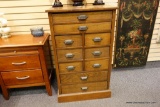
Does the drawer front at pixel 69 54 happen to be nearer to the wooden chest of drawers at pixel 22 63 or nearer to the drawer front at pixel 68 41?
the drawer front at pixel 68 41

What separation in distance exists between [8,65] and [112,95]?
1329mm

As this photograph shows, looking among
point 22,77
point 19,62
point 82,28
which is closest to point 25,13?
point 19,62

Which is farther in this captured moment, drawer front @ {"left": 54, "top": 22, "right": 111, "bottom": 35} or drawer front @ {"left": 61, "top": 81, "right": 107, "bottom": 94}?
drawer front @ {"left": 61, "top": 81, "right": 107, "bottom": 94}

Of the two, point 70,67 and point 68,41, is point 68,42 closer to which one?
point 68,41

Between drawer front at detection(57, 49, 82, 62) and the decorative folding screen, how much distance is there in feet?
2.84

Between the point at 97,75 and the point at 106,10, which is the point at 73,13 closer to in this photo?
the point at 106,10

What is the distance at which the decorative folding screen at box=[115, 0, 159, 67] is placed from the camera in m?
1.86

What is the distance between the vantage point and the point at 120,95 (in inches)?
70.0

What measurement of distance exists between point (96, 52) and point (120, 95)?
0.76 m

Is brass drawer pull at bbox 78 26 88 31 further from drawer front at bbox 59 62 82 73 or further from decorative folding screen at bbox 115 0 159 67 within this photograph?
decorative folding screen at bbox 115 0 159 67

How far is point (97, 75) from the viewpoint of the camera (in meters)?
1.58

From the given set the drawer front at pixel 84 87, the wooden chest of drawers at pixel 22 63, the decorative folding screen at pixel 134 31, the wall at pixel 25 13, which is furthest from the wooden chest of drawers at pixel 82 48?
the decorative folding screen at pixel 134 31

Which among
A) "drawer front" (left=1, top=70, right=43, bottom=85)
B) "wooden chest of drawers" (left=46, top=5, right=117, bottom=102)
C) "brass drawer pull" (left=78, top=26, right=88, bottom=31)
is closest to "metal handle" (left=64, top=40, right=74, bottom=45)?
"wooden chest of drawers" (left=46, top=5, right=117, bottom=102)

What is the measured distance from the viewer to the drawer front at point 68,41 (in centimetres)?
133
